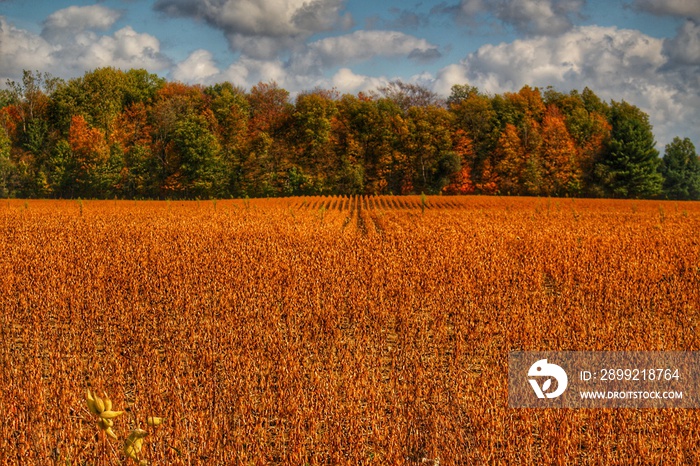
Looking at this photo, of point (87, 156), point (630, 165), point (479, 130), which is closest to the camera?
point (87, 156)

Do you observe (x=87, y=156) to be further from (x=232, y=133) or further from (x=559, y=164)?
(x=559, y=164)

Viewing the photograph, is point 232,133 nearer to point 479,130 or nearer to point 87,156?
point 87,156

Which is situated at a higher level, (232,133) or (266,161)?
(232,133)

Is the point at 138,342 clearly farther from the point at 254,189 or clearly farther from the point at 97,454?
the point at 254,189

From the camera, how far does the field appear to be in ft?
14.7

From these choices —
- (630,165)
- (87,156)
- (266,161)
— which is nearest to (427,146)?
(266,161)

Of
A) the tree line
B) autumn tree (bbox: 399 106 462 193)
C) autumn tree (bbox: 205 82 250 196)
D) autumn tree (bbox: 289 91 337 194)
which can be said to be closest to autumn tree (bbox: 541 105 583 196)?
the tree line

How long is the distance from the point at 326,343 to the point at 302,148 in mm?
61725

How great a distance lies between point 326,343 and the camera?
23.5ft

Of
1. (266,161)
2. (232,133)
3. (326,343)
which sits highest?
(232,133)

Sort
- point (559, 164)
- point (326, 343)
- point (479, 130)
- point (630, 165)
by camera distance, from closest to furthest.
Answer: point (326, 343) < point (630, 165) < point (559, 164) < point (479, 130)

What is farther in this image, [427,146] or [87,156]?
[427,146]

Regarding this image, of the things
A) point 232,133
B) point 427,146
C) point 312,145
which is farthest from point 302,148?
point 427,146

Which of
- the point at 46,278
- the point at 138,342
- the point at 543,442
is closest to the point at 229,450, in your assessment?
the point at 543,442
